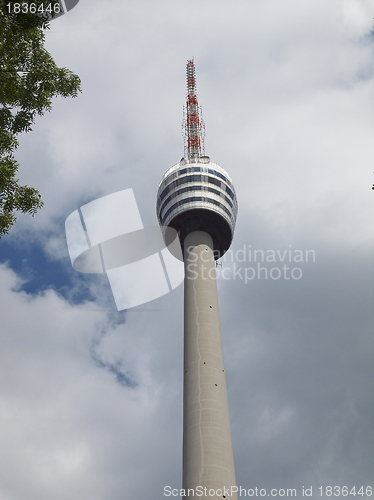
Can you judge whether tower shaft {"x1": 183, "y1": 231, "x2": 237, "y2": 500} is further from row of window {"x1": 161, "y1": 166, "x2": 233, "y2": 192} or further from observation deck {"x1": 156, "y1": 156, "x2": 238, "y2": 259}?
row of window {"x1": 161, "y1": 166, "x2": 233, "y2": 192}

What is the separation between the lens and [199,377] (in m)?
68.6

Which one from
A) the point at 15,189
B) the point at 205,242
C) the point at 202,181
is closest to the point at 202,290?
the point at 205,242

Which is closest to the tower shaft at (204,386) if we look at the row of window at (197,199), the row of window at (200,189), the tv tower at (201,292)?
the tv tower at (201,292)

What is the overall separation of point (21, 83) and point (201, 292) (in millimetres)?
57276

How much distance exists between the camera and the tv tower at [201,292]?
60.7 m

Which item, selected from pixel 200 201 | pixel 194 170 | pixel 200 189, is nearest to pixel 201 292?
pixel 200 201

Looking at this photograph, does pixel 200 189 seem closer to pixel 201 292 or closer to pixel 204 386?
pixel 201 292

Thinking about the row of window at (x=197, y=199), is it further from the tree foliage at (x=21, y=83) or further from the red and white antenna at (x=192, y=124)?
the tree foliage at (x=21, y=83)

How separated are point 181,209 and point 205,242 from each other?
28.7 ft

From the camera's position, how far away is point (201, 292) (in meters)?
79.7

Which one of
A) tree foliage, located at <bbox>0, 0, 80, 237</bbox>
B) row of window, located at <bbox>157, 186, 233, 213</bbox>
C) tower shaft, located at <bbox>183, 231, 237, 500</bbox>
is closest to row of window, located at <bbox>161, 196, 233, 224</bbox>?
row of window, located at <bbox>157, 186, 233, 213</bbox>

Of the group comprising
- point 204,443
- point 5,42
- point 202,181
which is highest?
point 202,181

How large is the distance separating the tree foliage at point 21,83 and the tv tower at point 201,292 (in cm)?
4534

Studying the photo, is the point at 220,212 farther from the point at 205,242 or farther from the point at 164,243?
the point at 164,243
